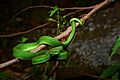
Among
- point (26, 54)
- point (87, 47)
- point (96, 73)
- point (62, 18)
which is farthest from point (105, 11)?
point (26, 54)

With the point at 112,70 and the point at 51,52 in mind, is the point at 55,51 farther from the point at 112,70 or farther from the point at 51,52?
the point at 112,70

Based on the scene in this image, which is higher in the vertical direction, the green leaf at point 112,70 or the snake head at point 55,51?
the snake head at point 55,51

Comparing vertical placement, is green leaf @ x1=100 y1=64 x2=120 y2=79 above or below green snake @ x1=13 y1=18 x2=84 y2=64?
below

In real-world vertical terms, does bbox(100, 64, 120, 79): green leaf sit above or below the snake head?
below

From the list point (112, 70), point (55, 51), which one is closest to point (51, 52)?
point (55, 51)

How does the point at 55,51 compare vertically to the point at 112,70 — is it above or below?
above

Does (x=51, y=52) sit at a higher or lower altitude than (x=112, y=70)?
higher

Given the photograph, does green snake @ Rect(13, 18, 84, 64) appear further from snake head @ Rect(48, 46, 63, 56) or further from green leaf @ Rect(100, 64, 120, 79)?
green leaf @ Rect(100, 64, 120, 79)

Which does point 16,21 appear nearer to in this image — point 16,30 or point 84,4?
point 16,30

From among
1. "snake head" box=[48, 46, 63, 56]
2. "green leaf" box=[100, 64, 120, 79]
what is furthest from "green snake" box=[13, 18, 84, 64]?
"green leaf" box=[100, 64, 120, 79]

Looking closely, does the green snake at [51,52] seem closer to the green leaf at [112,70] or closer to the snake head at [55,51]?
the snake head at [55,51]

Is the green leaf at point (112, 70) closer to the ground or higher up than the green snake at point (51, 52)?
closer to the ground

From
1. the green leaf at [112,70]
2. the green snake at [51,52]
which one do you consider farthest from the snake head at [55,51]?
the green leaf at [112,70]

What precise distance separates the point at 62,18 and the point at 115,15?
343 cm
